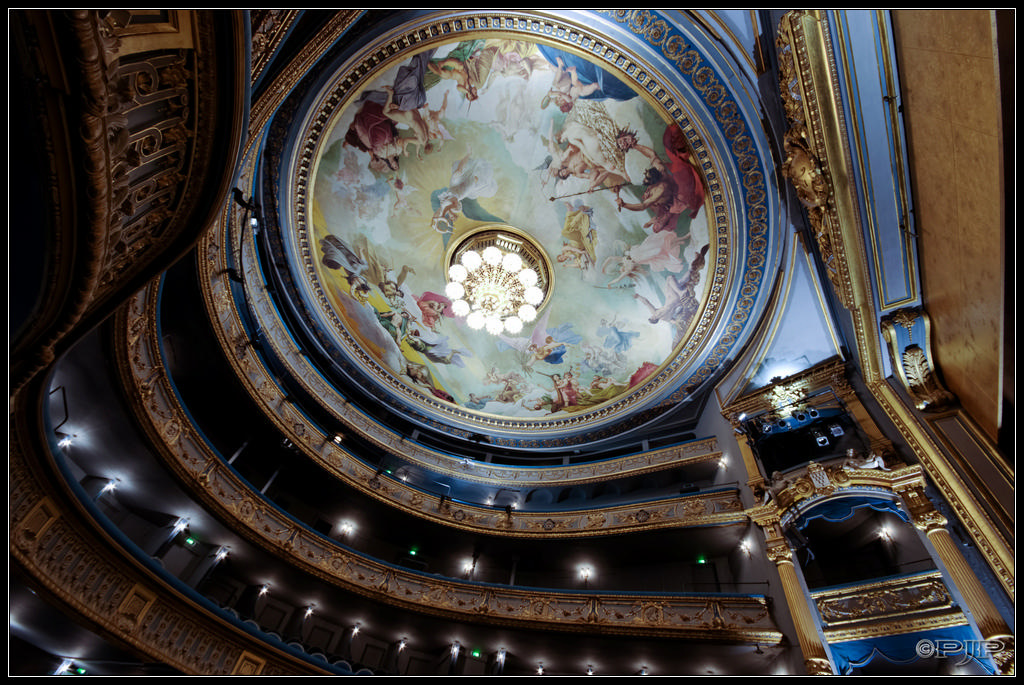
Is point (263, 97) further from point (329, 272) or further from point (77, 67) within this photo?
point (329, 272)

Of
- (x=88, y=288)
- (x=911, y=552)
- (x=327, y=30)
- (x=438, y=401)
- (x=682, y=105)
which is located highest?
(x=682, y=105)

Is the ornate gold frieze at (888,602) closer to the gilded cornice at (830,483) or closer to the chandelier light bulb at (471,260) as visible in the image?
the gilded cornice at (830,483)

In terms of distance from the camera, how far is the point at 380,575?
10305mm

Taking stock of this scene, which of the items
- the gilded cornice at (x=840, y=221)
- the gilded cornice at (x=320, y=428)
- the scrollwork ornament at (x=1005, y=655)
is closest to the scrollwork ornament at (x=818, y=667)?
the scrollwork ornament at (x=1005, y=655)

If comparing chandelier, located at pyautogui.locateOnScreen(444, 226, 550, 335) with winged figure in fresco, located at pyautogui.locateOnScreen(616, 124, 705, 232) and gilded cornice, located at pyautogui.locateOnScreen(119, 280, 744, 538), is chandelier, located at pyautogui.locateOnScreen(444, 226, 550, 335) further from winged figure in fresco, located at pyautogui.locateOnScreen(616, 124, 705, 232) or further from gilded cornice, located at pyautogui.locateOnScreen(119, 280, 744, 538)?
gilded cornice, located at pyautogui.locateOnScreen(119, 280, 744, 538)

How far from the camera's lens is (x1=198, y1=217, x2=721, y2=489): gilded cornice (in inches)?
431

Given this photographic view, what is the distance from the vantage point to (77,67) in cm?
339

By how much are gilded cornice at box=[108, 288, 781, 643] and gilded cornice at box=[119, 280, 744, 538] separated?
2cm

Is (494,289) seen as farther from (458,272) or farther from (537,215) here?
(537,215)

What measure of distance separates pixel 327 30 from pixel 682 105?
835cm

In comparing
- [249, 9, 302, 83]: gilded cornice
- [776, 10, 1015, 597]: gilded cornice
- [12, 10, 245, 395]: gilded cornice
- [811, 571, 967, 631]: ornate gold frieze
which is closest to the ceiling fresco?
[776, 10, 1015, 597]: gilded cornice

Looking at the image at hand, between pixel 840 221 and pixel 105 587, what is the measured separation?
12.6 m

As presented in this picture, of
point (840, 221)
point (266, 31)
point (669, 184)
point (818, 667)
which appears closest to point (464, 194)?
point (669, 184)

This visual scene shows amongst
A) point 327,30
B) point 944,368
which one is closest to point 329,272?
point 327,30
